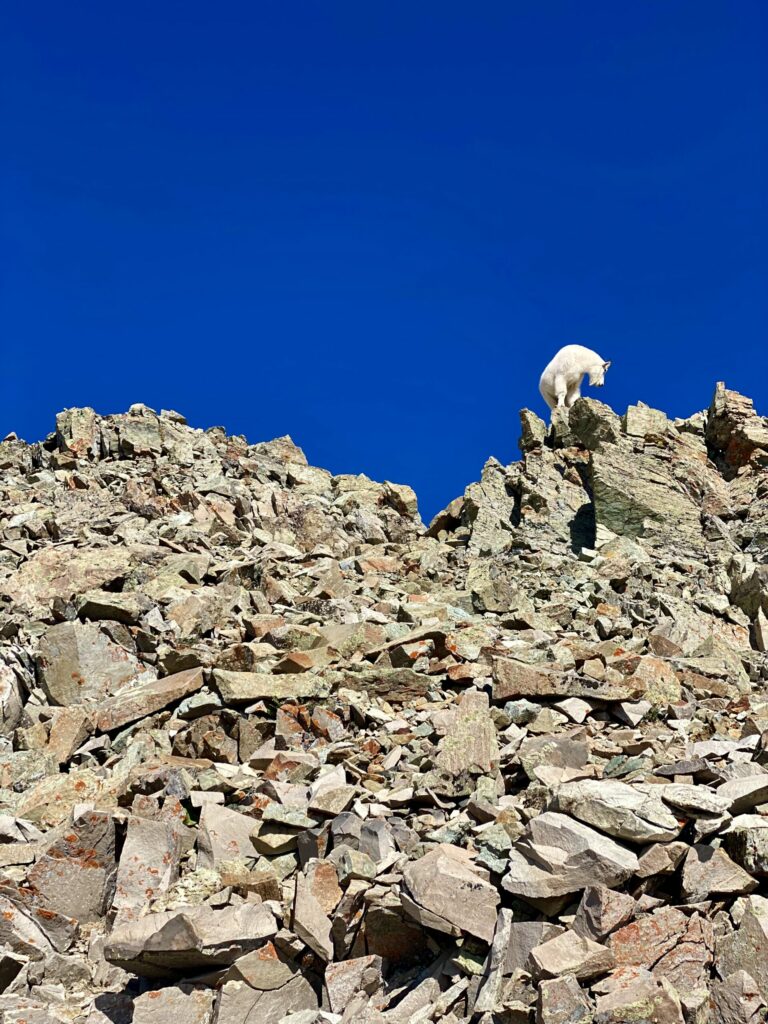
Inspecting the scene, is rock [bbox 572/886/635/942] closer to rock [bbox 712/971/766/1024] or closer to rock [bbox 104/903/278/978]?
rock [bbox 712/971/766/1024]

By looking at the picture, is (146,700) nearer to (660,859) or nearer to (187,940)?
(187,940)

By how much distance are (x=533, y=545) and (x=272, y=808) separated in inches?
552

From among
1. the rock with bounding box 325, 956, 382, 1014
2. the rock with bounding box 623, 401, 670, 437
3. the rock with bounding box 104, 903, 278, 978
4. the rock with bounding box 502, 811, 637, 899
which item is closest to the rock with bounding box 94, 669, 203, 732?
the rock with bounding box 104, 903, 278, 978

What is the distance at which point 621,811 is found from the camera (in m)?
7.66

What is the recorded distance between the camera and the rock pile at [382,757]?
285 inches

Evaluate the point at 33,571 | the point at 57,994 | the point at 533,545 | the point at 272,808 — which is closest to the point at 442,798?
the point at 272,808

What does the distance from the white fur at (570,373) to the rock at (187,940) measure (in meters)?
23.6

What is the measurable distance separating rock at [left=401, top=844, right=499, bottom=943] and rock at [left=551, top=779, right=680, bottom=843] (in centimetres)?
100

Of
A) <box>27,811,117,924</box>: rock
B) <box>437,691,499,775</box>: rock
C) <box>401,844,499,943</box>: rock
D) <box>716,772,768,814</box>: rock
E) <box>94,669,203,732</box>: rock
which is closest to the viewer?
<box>401,844,499,943</box>: rock

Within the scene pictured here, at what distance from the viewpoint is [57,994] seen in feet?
26.7

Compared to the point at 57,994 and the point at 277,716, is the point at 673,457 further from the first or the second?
the point at 57,994

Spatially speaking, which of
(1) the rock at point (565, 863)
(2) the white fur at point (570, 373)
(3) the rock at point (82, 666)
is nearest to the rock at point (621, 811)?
(1) the rock at point (565, 863)

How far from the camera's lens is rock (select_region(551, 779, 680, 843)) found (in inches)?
297

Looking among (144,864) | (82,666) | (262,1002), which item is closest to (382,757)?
(144,864)
